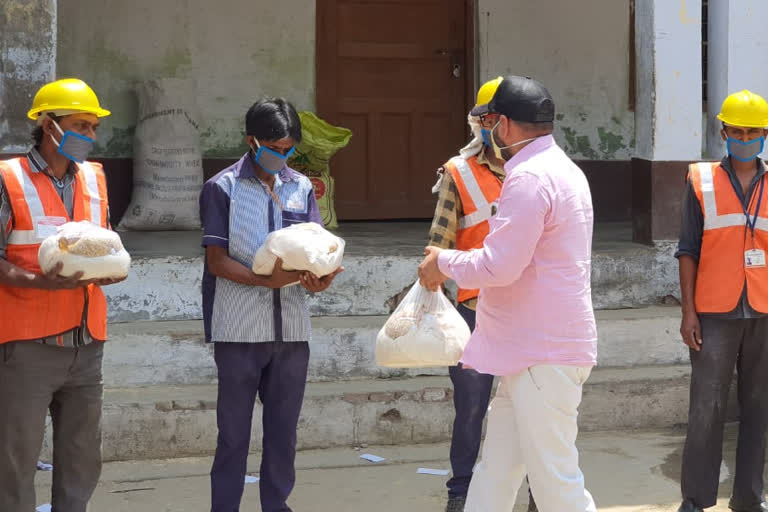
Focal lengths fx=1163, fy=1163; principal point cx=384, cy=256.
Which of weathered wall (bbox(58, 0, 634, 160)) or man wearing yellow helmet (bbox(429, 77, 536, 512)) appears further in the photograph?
weathered wall (bbox(58, 0, 634, 160))

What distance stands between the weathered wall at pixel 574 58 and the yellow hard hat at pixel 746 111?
466cm

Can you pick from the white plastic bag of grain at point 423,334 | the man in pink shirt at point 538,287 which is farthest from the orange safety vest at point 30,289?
the man in pink shirt at point 538,287

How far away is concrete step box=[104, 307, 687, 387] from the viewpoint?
6574mm

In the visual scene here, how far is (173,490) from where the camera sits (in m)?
5.79

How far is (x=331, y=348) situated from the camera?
6844 mm

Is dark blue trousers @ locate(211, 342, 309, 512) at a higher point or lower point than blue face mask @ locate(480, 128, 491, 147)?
lower

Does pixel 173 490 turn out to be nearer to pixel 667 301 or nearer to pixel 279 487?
pixel 279 487

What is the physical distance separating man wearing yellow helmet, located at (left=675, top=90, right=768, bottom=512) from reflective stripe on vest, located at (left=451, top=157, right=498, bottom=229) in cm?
97

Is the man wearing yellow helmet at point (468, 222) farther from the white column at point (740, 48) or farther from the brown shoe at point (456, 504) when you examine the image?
the white column at point (740, 48)

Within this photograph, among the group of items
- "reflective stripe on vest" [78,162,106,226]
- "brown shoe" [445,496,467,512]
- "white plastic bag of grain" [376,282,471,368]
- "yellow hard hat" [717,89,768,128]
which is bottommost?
"brown shoe" [445,496,467,512]

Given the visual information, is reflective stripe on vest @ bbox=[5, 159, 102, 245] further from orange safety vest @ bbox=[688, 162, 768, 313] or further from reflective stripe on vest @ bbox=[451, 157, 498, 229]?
orange safety vest @ bbox=[688, 162, 768, 313]

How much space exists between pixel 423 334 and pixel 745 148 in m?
1.80

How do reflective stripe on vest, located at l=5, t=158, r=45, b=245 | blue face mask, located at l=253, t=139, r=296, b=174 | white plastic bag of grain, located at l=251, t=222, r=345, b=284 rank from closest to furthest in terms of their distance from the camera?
1. reflective stripe on vest, located at l=5, t=158, r=45, b=245
2. white plastic bag of grain, located at l=251, t=222, r=345, b=284
3. blue face mask, located at l=253, t=139, r=296, b=174

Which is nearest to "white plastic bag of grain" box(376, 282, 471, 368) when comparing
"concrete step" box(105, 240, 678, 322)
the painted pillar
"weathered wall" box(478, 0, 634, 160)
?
"concrete step" box(105, 240, 678, 322)
